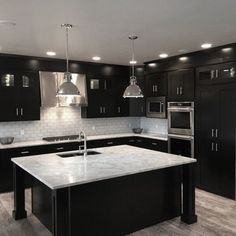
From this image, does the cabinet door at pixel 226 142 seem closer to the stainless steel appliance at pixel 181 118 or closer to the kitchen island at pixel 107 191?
the stainless steel appliance at pixel 181 118

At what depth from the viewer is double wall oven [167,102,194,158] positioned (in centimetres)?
516

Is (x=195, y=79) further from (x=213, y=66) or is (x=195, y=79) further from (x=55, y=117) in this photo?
(x=55, y=117)

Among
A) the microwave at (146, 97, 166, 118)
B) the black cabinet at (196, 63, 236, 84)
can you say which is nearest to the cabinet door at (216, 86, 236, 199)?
the black cabinet at (196, 63, 236, 84)

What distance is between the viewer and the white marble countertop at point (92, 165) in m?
2.70

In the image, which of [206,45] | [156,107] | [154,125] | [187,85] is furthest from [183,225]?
[154,125]

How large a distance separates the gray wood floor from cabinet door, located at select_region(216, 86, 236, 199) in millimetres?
369

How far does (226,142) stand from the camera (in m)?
4.54

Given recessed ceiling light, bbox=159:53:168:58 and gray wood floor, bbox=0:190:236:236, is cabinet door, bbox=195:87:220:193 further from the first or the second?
recessed ceiling light, bbox=159:53:168:58

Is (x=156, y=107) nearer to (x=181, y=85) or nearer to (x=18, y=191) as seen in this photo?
(x=181, y=85)

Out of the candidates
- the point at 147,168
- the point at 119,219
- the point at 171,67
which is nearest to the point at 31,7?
the point at 147,168

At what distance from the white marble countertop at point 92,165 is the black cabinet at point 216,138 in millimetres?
1400

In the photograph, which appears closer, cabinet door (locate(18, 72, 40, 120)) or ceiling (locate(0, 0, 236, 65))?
ceiling (locate(0, 0, 236, 65))

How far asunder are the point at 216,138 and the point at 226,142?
0.21m

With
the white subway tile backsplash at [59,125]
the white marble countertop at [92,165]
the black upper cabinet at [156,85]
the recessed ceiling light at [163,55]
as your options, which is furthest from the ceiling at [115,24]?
the white marble countertop at [92,165]
